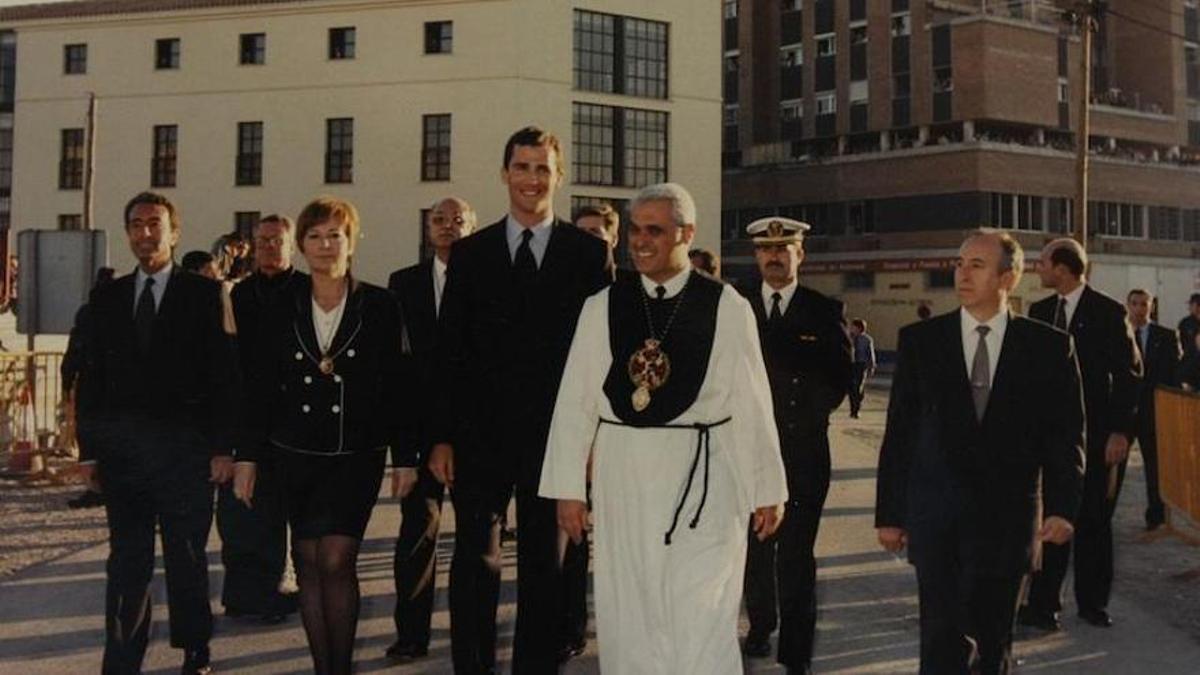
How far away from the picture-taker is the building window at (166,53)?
4134 cm

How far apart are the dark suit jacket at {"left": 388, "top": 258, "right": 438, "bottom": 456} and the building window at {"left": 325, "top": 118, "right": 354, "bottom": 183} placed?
3407cm

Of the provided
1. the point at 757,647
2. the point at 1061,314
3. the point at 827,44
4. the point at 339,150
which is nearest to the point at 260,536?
the point at 757,647

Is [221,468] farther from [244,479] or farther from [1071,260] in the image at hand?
[1071,260]

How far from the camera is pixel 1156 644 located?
6398 millimetres

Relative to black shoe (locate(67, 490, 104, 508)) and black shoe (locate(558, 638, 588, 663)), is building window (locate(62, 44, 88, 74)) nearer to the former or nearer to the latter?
black shoe (locate(67, 490, 104, 508))

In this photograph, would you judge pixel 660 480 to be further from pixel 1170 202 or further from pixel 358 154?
pixel 1170 202

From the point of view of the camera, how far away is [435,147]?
38656 mm

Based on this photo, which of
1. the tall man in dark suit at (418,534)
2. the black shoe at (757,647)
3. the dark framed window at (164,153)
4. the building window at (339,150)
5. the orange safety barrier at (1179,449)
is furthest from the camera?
the dark framed window at (164,153)

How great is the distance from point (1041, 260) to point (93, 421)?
211 inches

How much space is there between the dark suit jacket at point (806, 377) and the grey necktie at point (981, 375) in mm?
1126

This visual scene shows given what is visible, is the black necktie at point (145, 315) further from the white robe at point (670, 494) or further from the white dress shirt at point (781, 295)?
the white dress shirt at point (781, 295)

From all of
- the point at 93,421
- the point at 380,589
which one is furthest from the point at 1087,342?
the point at 93,421

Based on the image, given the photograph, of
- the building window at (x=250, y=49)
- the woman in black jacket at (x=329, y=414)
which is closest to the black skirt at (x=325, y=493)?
the woman in black jacket at (x=329, y=414)

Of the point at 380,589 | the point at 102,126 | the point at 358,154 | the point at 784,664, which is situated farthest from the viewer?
the point at 102,126
